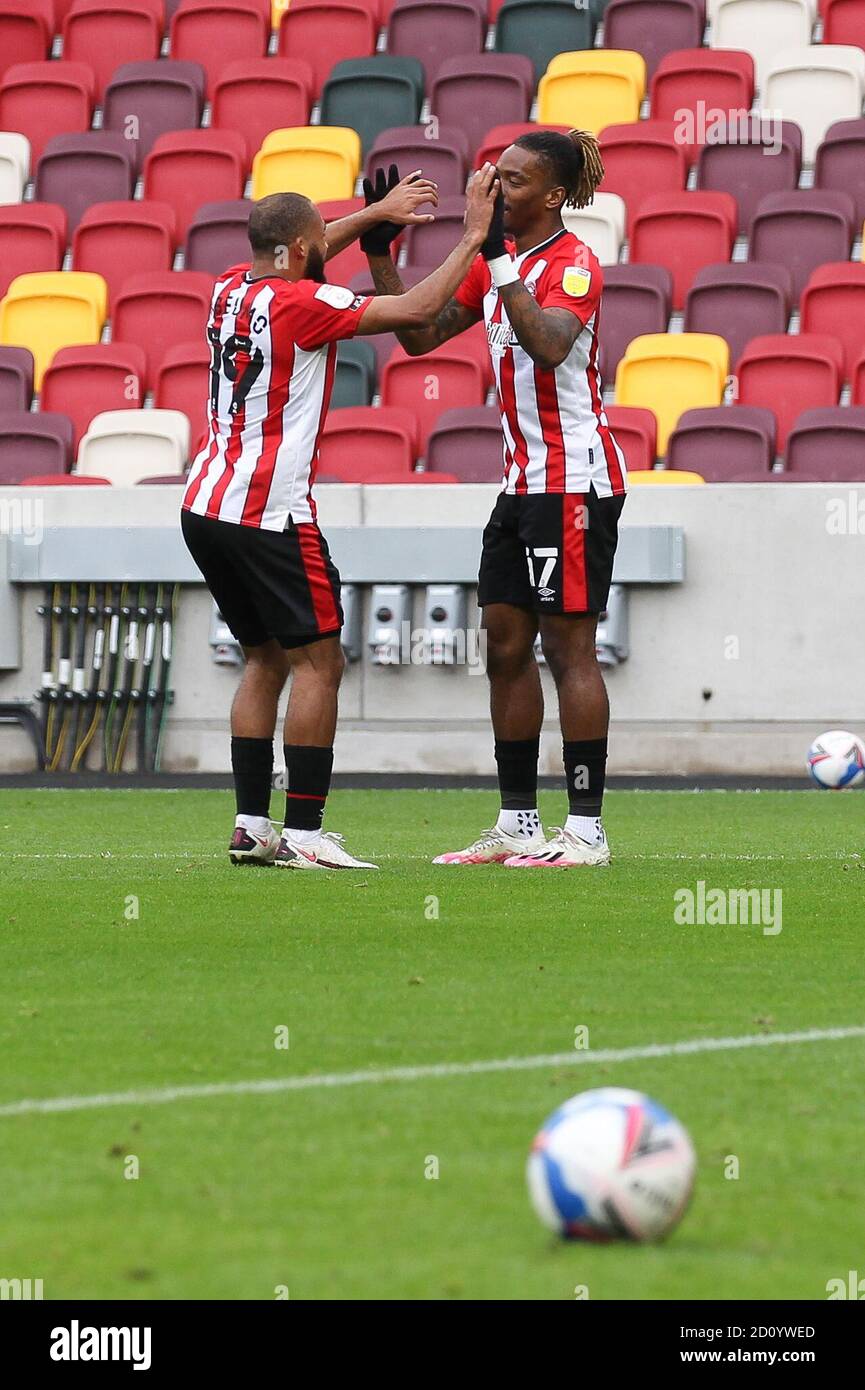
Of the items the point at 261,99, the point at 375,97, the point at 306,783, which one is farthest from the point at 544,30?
the point at 306,783

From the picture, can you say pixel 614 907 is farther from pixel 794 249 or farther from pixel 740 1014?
pixel 794 249

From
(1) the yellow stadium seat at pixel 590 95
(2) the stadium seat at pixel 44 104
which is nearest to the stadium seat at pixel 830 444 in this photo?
(1) the yellow stadium seat at pixel 590 95

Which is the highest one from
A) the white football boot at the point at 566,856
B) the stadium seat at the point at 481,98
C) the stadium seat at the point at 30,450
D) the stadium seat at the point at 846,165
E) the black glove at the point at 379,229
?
the stadium seat at the point at 481,98

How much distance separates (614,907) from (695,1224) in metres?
3.06

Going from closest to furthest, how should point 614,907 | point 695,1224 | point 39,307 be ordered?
point 695,1224 < point 614,907 < point 39,307

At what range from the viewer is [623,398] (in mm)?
14117

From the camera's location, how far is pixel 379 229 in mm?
6758

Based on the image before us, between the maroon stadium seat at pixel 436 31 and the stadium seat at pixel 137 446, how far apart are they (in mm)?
5204

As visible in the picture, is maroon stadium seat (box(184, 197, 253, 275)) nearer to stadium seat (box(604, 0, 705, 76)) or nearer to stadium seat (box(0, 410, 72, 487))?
stadium seat (box(0, 410, 72, 487))

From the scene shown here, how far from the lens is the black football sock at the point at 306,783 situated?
6.50 metres

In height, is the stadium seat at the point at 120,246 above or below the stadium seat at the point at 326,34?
below

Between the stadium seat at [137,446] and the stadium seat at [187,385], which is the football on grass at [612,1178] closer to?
the stadium seat at [137,446]

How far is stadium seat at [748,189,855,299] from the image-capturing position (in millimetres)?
14938
